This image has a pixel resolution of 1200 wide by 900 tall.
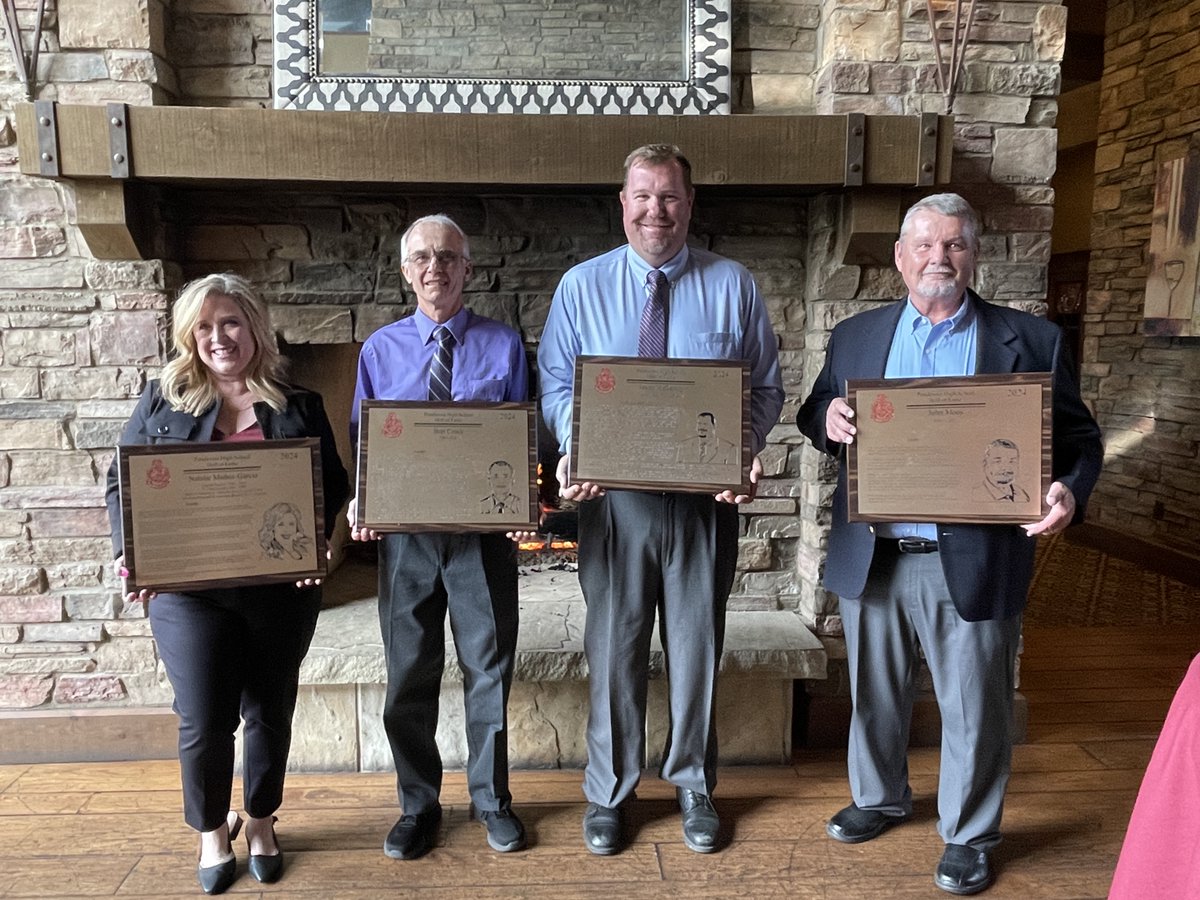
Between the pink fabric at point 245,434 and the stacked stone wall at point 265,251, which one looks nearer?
the pink fabric at point 245,434

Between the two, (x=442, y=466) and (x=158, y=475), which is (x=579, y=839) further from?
(x=158, y=475)

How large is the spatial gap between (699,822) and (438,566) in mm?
937

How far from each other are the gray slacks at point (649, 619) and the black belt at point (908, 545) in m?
0.36

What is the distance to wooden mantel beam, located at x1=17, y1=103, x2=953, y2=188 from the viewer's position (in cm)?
229

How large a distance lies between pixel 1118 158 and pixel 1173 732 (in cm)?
520

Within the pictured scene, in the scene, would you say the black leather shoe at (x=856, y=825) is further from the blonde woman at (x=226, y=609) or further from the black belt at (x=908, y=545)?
the blonde woman at (x=226, y=609)

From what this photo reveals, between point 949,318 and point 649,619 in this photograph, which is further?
point 649,619

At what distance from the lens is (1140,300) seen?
5184 millimetres

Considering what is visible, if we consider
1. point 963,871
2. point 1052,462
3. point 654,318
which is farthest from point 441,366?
point 963,871

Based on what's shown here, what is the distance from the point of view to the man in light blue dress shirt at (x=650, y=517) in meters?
2.10

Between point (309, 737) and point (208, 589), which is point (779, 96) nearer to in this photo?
point (208, 589)

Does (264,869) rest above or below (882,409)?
below

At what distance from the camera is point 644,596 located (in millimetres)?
2154

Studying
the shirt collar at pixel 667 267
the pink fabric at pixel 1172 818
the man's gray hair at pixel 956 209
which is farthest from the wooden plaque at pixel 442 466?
the pink fabric at pixel 1172 818
